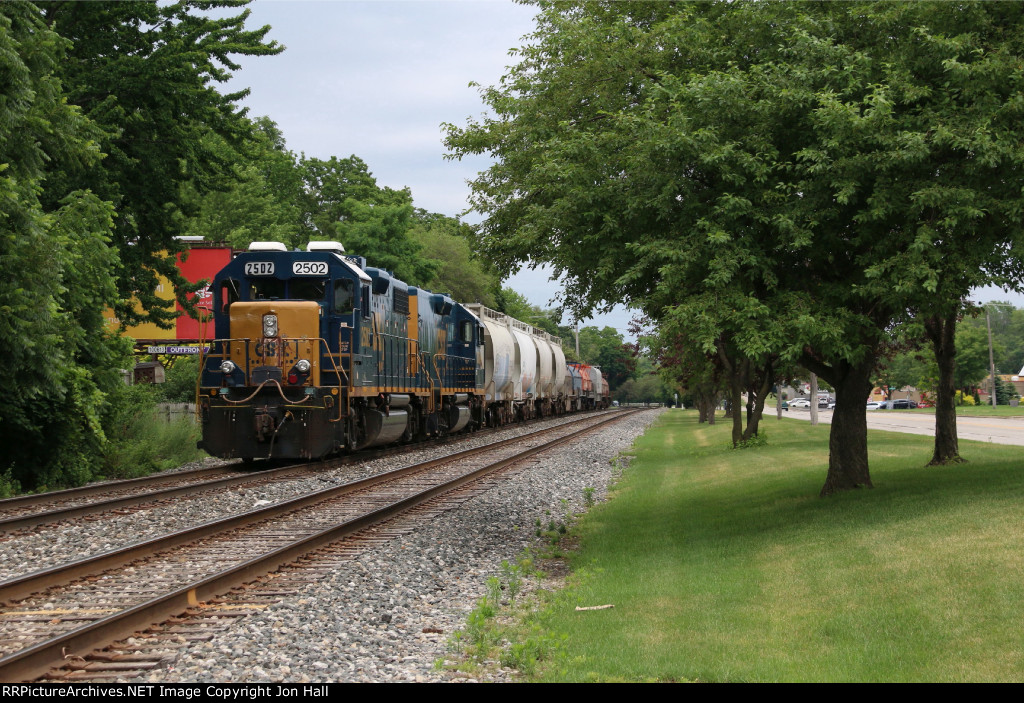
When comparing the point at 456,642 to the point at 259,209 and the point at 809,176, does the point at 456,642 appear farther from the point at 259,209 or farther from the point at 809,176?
the point at 259,209

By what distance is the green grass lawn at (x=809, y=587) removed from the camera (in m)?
6.50

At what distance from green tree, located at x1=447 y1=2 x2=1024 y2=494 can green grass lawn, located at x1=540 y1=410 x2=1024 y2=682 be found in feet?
7.19

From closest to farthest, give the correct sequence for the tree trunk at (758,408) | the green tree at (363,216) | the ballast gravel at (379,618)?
the ballast gravel at (379,618) < the tree trunk at (758,408) < the green tree at (363,216)

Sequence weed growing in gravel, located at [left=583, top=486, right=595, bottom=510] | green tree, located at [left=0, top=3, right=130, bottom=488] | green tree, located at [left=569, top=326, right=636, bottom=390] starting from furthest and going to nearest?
green tree, located at [left=569, top=326, right=636, bottom=390] < weed growing in gravel, located at [left=583, top=486, right=595, bottom=510] < green tree, located at [left=0, top=3, right=130, bottom=488]

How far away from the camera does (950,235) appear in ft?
36.9

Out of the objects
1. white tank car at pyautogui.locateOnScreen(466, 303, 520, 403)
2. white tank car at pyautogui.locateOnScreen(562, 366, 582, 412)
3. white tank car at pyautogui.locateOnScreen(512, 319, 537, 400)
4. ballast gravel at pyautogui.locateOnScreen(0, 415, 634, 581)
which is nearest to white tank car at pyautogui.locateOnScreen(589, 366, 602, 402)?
white tank car at pyautogui.locateOnScreen(562, 366, 582, 412)

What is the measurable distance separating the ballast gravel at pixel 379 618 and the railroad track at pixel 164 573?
2.27ft

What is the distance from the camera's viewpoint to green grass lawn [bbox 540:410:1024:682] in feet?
21.3

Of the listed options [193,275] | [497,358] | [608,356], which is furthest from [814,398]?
[608,356]

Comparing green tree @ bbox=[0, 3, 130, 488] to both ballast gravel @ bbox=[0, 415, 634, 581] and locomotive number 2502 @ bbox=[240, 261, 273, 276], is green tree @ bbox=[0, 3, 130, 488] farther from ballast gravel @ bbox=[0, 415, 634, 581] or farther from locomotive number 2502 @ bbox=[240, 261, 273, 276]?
ballast gravel @ bbox=[0, 415, 634, 581]

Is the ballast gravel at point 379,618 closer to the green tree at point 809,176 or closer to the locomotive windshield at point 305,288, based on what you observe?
the green tree at point 809,176

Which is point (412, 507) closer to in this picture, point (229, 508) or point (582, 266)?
point (229, 508)

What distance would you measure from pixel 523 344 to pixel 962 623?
35104mm

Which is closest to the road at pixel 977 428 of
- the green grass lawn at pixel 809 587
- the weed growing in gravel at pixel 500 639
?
the green grass lawn at pixel 809 587
